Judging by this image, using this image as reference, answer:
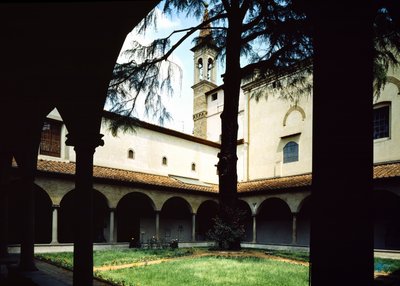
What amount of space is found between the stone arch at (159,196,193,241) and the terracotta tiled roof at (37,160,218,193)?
1.68 metres

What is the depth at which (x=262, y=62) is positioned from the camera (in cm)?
1355

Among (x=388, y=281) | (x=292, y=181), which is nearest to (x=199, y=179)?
(x=292, y=181)

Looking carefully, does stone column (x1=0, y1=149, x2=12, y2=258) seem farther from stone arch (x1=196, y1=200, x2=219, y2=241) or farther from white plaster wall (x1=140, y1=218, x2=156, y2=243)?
stone arch (x1=196, y1=200, x2=219, y2=241)

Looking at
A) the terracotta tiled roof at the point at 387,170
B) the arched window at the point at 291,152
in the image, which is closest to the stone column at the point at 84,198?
the terracotta tiled roof at the point at 387,170

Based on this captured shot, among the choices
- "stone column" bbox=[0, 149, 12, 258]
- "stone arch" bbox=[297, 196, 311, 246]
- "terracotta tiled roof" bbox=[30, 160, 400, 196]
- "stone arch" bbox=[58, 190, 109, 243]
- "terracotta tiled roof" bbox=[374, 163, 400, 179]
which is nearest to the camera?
"stone column" bbox=[0, 149, 12, 258]

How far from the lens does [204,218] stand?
1000 inches

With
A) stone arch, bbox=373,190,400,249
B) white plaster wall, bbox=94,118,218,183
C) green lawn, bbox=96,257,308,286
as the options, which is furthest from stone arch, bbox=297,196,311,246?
green lawn, bbox=96,257,308,286

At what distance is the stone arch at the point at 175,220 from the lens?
901 inches

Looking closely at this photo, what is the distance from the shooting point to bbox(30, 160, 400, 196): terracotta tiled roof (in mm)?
16578

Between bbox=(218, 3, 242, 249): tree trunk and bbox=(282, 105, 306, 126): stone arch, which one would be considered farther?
bbox=(282, 105, 306, 126): stone arch

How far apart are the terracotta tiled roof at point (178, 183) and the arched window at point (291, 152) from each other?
1456 mm

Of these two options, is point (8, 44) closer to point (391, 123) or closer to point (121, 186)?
point (121, 186)

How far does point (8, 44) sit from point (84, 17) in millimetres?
1211

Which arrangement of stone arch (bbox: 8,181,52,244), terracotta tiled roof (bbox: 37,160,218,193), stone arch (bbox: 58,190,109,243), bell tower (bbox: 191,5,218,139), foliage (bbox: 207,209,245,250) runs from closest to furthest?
1. foliage (bbox: 207,209,245,250)
2. terracotta tiled roof (bbox: 37,160,218,193)
3. stone arch (bbox: 8,181,52,244)
4. stone arch (bbox: 58,190,109,243)
5. bell tower (bbox: 191,5,218,139)
